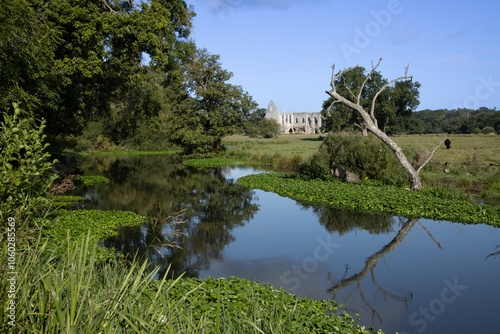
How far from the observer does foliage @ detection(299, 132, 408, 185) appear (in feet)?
71.8

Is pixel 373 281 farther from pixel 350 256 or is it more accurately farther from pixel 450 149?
pixel 450 149

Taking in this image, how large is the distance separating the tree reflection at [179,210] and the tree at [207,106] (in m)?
10.4

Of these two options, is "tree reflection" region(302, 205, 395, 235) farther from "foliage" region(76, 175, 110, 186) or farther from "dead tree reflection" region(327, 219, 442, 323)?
"foliage" region(76, 175, 110, 186)

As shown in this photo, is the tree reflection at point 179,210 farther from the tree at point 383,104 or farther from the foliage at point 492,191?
the tree at point 383,104

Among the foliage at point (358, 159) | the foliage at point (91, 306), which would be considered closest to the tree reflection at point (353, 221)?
the foliage at point (358, 159)

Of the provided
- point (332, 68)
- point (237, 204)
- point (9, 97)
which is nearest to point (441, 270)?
point (237, 204)

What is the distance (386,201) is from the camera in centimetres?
1691

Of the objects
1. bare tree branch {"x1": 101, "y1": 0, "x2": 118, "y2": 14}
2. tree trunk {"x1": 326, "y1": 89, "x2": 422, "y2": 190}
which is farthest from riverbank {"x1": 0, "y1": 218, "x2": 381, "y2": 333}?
bare tree branch {"x1": 101, "y1": 0, "x2": 118, "y2": 14}

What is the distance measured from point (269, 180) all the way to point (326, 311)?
60.7ft

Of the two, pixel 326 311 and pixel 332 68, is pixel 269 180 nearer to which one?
pixel 332 68

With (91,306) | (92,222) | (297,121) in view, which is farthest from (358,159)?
(297,121)

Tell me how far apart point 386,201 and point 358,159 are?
619 centimetres

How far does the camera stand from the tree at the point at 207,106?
42.4 m

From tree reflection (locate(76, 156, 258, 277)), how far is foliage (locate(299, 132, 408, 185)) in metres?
4.79
